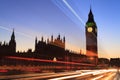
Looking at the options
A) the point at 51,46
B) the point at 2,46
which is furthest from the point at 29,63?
the point at 51,46

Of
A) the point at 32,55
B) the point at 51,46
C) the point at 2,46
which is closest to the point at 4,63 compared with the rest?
the point at 32,55

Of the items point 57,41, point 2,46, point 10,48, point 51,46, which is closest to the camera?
point 2,46

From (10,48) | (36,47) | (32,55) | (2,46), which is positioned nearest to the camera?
(32,55)

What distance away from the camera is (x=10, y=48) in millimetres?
121875

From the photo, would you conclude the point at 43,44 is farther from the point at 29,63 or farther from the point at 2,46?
the point at 29,63

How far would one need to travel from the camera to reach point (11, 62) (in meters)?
63.0

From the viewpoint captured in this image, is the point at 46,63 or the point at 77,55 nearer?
the point at 46,63

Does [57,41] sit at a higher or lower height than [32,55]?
higher

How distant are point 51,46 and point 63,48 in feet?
35.9

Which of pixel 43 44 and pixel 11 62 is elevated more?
pixel 43 44

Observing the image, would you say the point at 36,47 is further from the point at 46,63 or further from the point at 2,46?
the point at 46,63

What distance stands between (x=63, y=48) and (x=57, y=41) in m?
15.8

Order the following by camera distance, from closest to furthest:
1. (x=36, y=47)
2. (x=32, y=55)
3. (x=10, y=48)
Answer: (x=32, y=55) → (x=10, y=48) → (x=36, y=47)

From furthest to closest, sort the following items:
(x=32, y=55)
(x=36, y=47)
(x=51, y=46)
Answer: (x=51, y=46)
(x=36, y=47)
(x=32, y=55)
